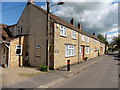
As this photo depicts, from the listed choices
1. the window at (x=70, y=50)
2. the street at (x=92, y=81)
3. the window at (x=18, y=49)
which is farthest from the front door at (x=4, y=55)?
the street at (x=92, y=81)

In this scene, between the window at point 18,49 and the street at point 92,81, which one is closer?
the street at point 92,81

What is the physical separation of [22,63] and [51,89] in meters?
8.63

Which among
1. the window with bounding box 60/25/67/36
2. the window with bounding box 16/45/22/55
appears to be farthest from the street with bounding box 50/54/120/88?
the window with bounding box 16/45/22/55

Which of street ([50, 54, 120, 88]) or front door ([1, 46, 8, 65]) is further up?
front door ([1, 46, 8, 65])

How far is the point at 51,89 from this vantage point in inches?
229

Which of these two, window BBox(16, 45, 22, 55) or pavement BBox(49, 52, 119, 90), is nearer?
pavement BBox(49, 52, 119, 90)

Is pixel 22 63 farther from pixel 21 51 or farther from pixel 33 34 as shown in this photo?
pixel 33 34

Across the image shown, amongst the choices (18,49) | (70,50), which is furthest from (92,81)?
(18,49)

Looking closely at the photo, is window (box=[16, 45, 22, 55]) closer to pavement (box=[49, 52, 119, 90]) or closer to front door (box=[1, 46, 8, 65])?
front door (box=[1, 46, 8, 65])

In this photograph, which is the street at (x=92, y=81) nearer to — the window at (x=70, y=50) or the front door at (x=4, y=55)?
the window at (x=70, y=50)

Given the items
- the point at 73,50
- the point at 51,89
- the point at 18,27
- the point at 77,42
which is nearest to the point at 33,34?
the point at 18,27

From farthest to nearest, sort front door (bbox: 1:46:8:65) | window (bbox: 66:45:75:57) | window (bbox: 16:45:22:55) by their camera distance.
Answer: window (bbox: 66:45:75:57)
window (bbox: 16:45:22:55)
front door (bbox: 1:46:8:65)

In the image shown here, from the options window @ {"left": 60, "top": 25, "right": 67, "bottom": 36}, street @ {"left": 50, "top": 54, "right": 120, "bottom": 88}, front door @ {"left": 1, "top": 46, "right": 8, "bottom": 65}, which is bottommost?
street @ {"left": 50, "top": 54, "right": 120, "bottom": 88}

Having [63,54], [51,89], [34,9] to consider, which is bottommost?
[51,89]
